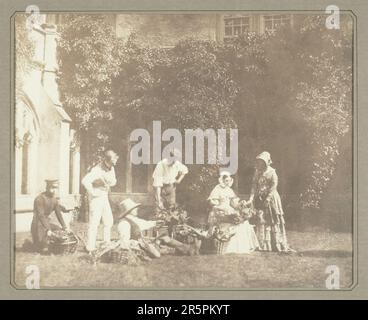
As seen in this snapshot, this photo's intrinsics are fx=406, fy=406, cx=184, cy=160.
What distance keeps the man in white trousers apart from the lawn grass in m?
0.44

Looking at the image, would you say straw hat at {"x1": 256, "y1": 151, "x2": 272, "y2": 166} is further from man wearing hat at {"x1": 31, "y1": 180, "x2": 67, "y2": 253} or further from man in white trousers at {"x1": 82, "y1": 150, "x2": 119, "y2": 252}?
man wearing hat at {"x1": 31, "y1": 180, "x2": 67, "y2": 253}

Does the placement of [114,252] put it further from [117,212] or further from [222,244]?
[222,244]

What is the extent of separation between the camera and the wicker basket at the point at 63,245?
221 inches

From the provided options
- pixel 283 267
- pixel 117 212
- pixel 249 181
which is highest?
pixel 249 181

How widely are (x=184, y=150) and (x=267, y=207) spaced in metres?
1.40

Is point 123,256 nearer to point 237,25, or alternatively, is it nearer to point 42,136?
point 42,136

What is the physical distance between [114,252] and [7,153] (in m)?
2.02

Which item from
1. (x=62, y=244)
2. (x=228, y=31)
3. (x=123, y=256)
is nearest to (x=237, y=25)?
(x=228, y=31)

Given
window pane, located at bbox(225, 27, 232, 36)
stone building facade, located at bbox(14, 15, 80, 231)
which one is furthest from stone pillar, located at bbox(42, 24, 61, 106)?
window pane, located at bbox(225, 27, 232, 36)

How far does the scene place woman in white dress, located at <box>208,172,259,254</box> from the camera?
18.5ft

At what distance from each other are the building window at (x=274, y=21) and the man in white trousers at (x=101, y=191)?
9.13 ft

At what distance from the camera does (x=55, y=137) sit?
18.5 ft

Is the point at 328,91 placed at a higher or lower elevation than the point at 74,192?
higher
